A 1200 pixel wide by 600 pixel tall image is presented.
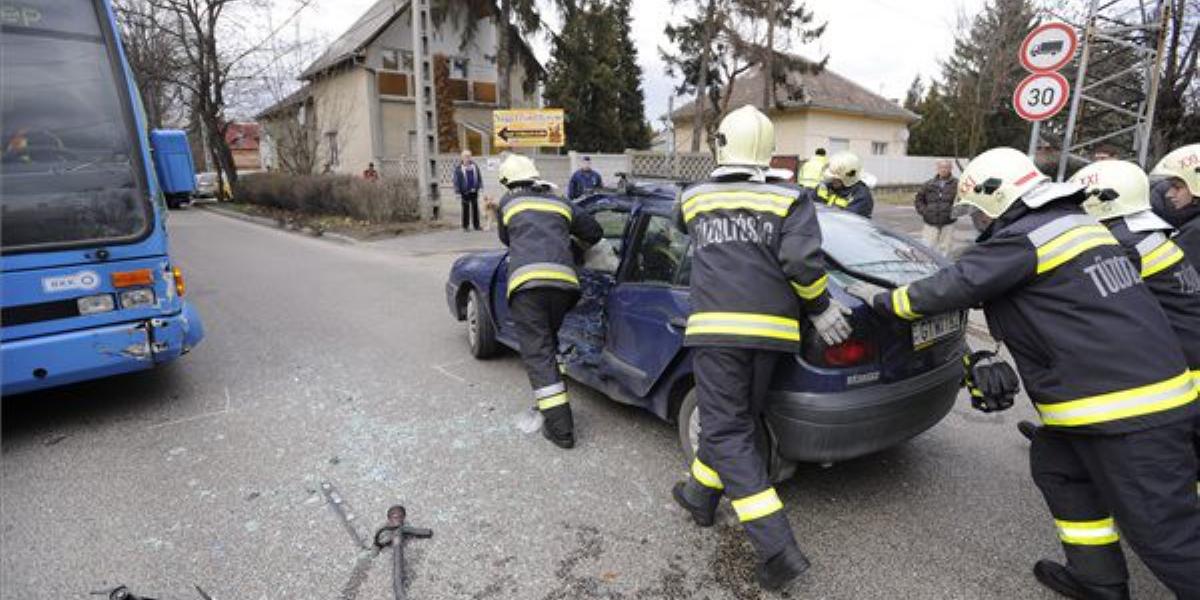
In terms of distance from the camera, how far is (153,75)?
947 inches

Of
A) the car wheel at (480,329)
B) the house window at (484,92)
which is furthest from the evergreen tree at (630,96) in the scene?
the car wheel at (480,329)

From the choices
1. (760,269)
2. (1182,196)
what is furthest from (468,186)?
(1182,196)

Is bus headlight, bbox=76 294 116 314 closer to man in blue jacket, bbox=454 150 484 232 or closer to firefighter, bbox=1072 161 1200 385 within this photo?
firefighter, bbox=1072 161 1200 385

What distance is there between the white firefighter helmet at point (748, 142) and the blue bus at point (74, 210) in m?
3.51

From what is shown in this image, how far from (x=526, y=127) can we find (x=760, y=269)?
1463 cm

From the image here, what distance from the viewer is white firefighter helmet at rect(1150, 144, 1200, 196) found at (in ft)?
9.96

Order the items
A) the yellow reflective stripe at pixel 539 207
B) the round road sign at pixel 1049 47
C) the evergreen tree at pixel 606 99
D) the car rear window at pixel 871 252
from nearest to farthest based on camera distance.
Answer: the car rear window at pixel 871 252 → the yellow reflective stripe at pixel 539 207 → the round road sign at pixel 1049 47 → the evergreen tree at pixel 606 99

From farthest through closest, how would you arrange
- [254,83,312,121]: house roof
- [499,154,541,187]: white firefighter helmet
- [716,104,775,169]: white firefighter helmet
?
[254,83,312,121]: house roof
[499,154,541,187]: white firefighter helmet
[716,104,775,169]: white firefighter helmet

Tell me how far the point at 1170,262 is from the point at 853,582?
185cm

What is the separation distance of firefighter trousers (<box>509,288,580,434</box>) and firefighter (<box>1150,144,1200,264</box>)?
3054 millimetres

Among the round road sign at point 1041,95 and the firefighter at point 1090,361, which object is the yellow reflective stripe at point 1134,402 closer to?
the firefighter at point 1090,361

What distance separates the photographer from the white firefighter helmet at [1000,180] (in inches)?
90.7

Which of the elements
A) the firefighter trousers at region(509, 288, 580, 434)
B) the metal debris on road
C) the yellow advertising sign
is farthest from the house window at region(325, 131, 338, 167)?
the metal debris on road

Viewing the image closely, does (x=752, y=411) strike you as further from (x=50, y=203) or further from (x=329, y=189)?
(x=329, y=189)
